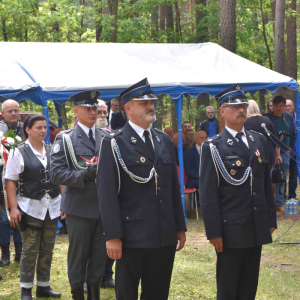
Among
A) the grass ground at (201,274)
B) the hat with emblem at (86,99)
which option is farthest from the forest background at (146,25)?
the hat with emblem at (86,99)

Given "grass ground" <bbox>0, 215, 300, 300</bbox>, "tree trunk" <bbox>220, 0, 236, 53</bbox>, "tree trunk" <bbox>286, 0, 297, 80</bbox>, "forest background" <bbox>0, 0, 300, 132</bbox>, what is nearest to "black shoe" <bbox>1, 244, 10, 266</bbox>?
"grass ground" <bbox>0, 215, 300, 300</bbox>

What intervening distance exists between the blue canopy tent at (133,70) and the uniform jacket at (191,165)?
62cm

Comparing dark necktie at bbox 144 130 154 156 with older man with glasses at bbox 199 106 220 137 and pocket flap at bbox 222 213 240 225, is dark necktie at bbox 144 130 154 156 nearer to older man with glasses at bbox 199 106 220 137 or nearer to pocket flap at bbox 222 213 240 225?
pocket flap at bbox 222 213 240 225

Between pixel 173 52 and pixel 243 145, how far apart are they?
7043mm

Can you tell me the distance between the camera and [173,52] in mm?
9906

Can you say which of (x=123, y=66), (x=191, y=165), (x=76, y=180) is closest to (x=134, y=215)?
(x=76, y=180)

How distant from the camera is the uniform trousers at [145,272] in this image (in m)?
2.76

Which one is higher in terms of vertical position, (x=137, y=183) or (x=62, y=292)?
(x=137, y=183)

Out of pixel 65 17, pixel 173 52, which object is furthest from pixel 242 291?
pixel 65 17

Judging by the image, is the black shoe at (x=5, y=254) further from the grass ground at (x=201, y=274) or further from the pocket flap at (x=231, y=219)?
the pocket flap at (x=231, y=219)

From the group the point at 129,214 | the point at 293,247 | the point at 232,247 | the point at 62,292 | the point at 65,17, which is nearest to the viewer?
the point at 129,214

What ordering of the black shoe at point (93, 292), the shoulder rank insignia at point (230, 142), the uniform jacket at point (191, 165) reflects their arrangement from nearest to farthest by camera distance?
the shoulder rank insignia at point (230, 142), the black shoe at point (93, 292), the uniform jacket at point (191, 165)

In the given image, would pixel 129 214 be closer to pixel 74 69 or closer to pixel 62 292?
pixel 62 292

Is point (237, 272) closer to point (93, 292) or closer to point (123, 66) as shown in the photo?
point (93, 292)
